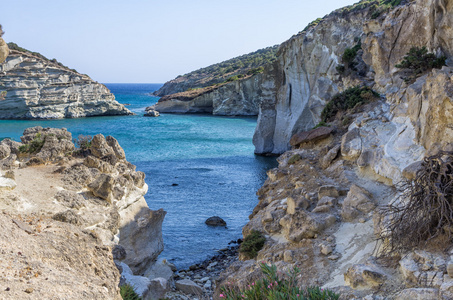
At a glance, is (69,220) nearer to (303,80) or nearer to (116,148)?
(116,148)

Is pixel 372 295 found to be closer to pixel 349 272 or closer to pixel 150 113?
pixel 349 272

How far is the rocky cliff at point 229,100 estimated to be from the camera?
8431 cm

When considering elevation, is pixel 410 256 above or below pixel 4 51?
below

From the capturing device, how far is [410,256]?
7.41m

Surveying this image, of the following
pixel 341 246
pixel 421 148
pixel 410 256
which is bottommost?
pixel 341 246

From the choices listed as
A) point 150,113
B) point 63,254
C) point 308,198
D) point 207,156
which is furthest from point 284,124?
point 150,113

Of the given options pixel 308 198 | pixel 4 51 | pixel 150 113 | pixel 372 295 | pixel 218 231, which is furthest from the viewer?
pixel 150 113

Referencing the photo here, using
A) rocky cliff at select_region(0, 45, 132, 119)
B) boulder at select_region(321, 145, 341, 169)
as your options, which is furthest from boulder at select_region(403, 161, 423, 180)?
rocky cliff at select_region(0, 45, 132, 119)

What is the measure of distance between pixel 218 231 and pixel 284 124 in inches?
963

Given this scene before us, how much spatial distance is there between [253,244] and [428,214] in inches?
243

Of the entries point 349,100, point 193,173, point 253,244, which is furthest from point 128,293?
point 193,173

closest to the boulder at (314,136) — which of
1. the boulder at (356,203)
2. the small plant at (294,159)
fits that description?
the small plant at (294,159)

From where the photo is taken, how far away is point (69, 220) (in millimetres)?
11688

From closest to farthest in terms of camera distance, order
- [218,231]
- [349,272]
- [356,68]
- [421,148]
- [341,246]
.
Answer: [349,272] < [341,246] < [421,148] < [218,231] < [356,68]
